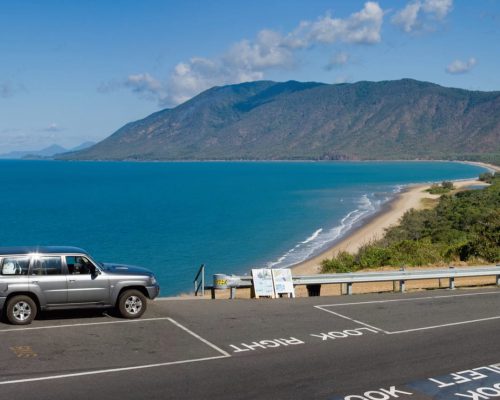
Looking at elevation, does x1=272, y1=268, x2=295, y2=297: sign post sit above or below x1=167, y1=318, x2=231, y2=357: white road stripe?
above

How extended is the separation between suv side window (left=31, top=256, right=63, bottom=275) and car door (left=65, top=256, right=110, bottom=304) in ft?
0.63

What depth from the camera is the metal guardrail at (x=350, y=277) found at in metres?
17.5

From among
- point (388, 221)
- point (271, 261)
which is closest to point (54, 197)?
point (388, 221)

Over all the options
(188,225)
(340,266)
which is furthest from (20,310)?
(188,225)

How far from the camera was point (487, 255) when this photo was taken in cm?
2736

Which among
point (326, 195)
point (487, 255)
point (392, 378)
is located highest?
point (326, 195)

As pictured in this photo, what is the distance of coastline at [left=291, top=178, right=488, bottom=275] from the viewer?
41.1 meters

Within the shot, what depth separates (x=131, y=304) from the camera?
→ 551 inches

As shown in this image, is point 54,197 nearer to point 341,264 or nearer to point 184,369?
point 341,264

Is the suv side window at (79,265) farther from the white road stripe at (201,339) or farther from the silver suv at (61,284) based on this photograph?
the white road stripe at (201,339)

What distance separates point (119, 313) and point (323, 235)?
4544cm

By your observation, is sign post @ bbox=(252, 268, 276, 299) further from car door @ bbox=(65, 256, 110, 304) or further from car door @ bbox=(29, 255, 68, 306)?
car door @ bbox=(29, 255, 68, 306)

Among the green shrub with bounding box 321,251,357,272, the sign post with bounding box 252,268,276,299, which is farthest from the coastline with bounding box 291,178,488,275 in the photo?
the sign post with bounding box 252,268,276,299

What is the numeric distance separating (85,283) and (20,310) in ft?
4.44
